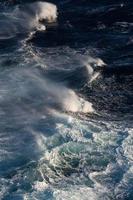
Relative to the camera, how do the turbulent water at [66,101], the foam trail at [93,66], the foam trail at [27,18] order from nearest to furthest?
the turbulent water at [66,101] → the foam trail at [93,66] → the foam trail at [27,18]

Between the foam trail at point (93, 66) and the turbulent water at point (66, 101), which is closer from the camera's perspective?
the turbulent water at point (66, 101)

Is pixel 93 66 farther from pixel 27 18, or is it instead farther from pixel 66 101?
pixel 27 18

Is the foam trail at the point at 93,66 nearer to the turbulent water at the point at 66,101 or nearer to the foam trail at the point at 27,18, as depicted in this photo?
the turbulent water at the point at 66,101

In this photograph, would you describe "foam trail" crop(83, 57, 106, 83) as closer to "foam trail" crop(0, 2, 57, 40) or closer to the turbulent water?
the turbulent water

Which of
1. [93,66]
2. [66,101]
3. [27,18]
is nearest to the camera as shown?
[66,101]

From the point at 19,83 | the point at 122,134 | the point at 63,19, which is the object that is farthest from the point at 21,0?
the point at 122,134

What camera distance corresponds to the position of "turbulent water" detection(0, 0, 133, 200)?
32.6 feet

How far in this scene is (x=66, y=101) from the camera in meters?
12.7

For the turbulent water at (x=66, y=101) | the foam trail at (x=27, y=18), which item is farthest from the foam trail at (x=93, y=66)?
the foam trail at (x=27, y=18)

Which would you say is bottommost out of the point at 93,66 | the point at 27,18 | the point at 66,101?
the point at 66,101

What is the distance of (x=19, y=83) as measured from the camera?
535 inches

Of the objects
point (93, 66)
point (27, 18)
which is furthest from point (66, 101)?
point (27, 18)

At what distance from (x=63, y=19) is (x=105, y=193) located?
9584 millimetres

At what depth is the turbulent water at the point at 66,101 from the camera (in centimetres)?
995
